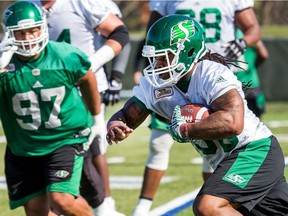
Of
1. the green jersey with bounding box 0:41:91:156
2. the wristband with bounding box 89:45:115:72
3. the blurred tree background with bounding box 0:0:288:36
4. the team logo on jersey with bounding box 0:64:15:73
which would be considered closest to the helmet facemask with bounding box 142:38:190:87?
the green jersey with bounding box 0:41:91:156

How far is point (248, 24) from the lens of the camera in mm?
6562

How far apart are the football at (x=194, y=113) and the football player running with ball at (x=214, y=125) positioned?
35mm

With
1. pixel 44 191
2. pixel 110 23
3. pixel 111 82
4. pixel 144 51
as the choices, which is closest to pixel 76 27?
pixel 110 23

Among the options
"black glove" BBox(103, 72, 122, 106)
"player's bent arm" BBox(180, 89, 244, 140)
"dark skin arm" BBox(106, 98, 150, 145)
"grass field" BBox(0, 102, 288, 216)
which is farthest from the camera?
"grass field" BBox(0, 102, 288, 216)

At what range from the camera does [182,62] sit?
4.34 m

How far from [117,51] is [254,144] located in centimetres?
184

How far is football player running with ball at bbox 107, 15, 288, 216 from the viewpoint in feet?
13.7

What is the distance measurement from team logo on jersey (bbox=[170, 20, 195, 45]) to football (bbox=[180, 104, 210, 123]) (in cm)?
34

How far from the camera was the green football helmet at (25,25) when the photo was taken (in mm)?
5172

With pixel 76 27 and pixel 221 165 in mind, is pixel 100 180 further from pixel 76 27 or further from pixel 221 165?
pixel 221 165

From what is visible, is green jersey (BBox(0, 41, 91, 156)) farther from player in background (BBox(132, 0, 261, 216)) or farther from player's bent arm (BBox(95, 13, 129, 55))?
player in background (BBox(132, 0, 261, 216))

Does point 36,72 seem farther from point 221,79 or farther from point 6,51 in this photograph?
point 221,79

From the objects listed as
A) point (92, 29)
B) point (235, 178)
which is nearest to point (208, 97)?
point (235, 178)

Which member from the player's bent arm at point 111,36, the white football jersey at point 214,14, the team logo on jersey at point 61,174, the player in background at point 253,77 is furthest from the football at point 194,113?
the player in background at point 253,77
